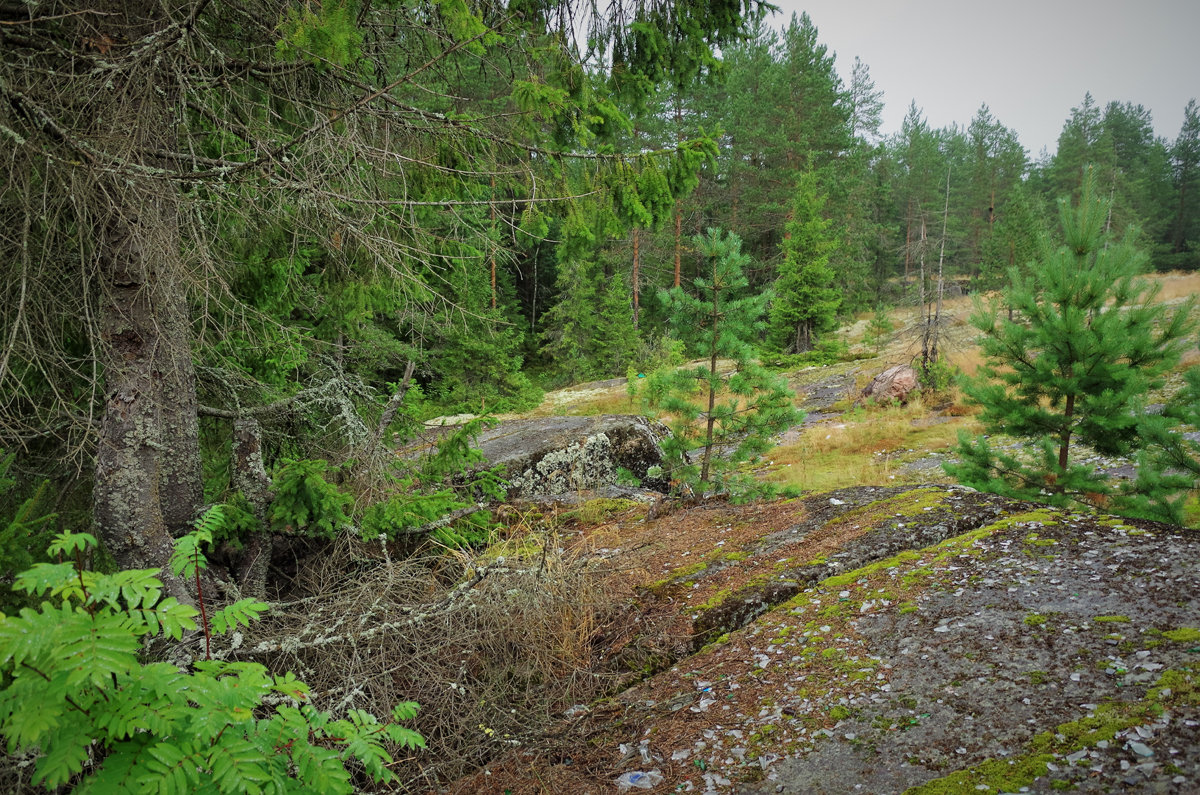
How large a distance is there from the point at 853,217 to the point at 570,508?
32738 mm

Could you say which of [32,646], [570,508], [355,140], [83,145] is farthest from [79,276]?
[570,508]

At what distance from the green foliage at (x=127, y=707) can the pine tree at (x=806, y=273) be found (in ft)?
82.1

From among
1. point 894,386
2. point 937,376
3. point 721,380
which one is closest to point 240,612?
point 721,380

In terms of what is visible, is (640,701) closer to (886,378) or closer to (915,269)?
(886,378)

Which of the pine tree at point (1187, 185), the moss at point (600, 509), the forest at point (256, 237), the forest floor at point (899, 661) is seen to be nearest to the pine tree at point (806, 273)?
the forest at point (256, 237)

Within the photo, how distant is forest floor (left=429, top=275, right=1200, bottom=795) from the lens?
1899 millimetres

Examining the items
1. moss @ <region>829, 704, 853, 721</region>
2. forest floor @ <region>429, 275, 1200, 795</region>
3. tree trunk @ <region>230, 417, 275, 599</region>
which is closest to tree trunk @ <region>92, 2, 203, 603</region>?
tree trunk @ <region>230, 417, 275, 599</region>

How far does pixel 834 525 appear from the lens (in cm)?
419

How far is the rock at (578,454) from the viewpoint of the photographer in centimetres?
697

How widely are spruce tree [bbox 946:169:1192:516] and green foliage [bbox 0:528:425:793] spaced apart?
6.95 m

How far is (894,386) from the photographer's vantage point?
17.5 m

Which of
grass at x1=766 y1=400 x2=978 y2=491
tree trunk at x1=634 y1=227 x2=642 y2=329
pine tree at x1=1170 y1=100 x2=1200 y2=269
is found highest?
pine tree at x1=1170 y1=100 x2=1200 y2=269

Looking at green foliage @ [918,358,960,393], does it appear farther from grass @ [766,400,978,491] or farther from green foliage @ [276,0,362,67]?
green foliage @ [276,0,362,67]

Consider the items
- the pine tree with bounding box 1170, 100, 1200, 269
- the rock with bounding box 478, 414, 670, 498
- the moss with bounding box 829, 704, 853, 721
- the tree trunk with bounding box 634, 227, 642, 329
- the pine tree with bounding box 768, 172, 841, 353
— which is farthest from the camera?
the pine tree with bounding box 1170, 100, 1200, 269
